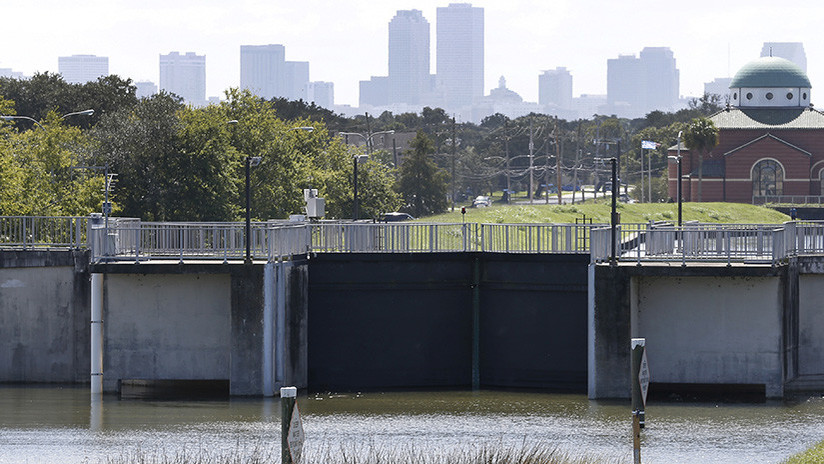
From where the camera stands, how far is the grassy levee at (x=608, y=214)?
87.8 metres

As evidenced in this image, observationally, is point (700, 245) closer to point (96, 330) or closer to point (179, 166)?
point (96, 330)

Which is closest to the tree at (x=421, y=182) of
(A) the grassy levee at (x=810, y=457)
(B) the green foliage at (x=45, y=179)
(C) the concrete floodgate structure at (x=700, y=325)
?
(B) the green foliage at (x=45, y=179)

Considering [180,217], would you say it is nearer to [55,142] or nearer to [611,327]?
[55,142]

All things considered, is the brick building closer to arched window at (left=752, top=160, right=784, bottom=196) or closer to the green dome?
arched window at (left=752, top=160, right=784, bottom=196)

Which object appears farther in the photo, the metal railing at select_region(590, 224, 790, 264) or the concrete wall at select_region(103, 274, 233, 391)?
the concrete wall at select_region(103, 274, 233, 391)

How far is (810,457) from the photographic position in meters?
30.6

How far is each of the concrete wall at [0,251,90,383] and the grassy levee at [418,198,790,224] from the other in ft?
123

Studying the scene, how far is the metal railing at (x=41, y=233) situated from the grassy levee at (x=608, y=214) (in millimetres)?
33396

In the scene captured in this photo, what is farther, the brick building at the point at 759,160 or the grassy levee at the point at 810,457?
the brick building at the point at 759,160

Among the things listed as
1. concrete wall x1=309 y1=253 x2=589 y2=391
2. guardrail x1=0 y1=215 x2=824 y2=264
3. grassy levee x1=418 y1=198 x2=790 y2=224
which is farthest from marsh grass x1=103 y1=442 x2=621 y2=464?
grassy levee x1=418 y1=198 x2=790 y2=224

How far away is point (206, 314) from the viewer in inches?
1719

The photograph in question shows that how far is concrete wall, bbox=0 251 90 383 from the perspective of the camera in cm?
4594

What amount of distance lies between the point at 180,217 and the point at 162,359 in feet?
73.4

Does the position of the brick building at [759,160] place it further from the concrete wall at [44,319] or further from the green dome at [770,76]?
the concrete wall at [44,319]
